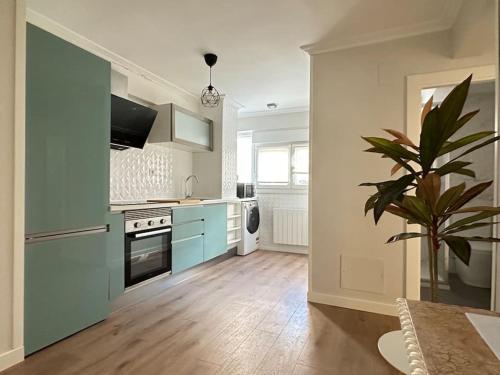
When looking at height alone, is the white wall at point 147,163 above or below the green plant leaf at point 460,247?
above

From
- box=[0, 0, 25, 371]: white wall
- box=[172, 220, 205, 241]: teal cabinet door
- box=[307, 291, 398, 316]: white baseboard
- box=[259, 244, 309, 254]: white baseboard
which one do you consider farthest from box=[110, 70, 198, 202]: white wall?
box=[307, 291, 398, 316]: white baseboard

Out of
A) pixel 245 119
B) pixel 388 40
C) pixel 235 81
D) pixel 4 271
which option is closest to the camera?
pixel 4 271

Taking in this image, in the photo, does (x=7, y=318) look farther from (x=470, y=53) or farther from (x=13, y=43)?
(x=470, y=53)

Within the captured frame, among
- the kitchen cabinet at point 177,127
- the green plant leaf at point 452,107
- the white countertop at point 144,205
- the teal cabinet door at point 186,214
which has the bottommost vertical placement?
the teal cabinet door at point 186,214

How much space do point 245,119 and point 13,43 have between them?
3.90 m

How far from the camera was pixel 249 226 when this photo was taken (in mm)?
4691

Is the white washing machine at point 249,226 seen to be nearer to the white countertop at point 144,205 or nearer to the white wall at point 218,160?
the white wall at point 218,160

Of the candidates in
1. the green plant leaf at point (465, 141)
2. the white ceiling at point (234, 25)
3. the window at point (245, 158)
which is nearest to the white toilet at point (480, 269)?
the white ceiling at point (234, 25)

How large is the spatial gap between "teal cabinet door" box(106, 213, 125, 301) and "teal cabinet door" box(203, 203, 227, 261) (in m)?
1.27

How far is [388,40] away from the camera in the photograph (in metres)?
2.46

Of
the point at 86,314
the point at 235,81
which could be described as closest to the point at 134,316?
the point at 86,314

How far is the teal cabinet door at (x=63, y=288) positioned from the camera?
1.75m

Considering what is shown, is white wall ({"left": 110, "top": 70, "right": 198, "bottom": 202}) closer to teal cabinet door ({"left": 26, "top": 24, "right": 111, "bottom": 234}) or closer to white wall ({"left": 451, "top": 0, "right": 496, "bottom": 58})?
teal cabinet door ({"left": 26, "top": 24, "right": 111, "bottom": 234})

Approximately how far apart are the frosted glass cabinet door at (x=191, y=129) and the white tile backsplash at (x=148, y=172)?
0.37 meters
